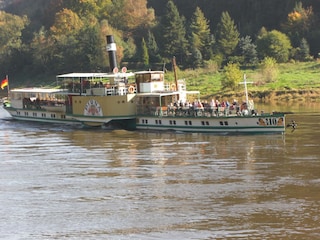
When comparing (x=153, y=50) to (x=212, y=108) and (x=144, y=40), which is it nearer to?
(x=144, y=40)

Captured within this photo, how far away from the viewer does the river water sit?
25.7 metres

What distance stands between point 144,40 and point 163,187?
9141 cm

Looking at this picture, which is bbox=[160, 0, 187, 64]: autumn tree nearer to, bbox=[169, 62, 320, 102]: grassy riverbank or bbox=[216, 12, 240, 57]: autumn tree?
bbox=[216, 12, 240, 57]: autumn tree

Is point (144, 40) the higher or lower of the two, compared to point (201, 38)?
higher

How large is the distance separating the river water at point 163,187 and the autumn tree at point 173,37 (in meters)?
66.4

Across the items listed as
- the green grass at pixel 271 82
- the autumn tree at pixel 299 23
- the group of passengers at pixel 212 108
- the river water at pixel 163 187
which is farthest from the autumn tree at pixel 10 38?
the river water at pixel 163 187

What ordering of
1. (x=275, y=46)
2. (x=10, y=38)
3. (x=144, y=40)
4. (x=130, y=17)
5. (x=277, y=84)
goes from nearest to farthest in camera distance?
(x=277, y=84) < (x=275, y=46) < (x=144, y=40) < (x=130, y=17) < (x=10, y=38)

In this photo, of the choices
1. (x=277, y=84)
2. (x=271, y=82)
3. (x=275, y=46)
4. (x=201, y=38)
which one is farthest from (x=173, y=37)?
(x=277, y=84)

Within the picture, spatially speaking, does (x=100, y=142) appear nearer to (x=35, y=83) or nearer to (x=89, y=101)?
(x=89, y=101)

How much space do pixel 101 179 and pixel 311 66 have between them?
6860 cm

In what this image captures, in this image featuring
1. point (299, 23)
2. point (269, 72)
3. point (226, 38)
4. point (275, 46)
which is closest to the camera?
point (269, 72)

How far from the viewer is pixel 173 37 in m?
117

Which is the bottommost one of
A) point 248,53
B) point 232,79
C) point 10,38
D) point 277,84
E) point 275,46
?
point 277,84

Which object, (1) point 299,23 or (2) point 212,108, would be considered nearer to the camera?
(2) point 212,108
